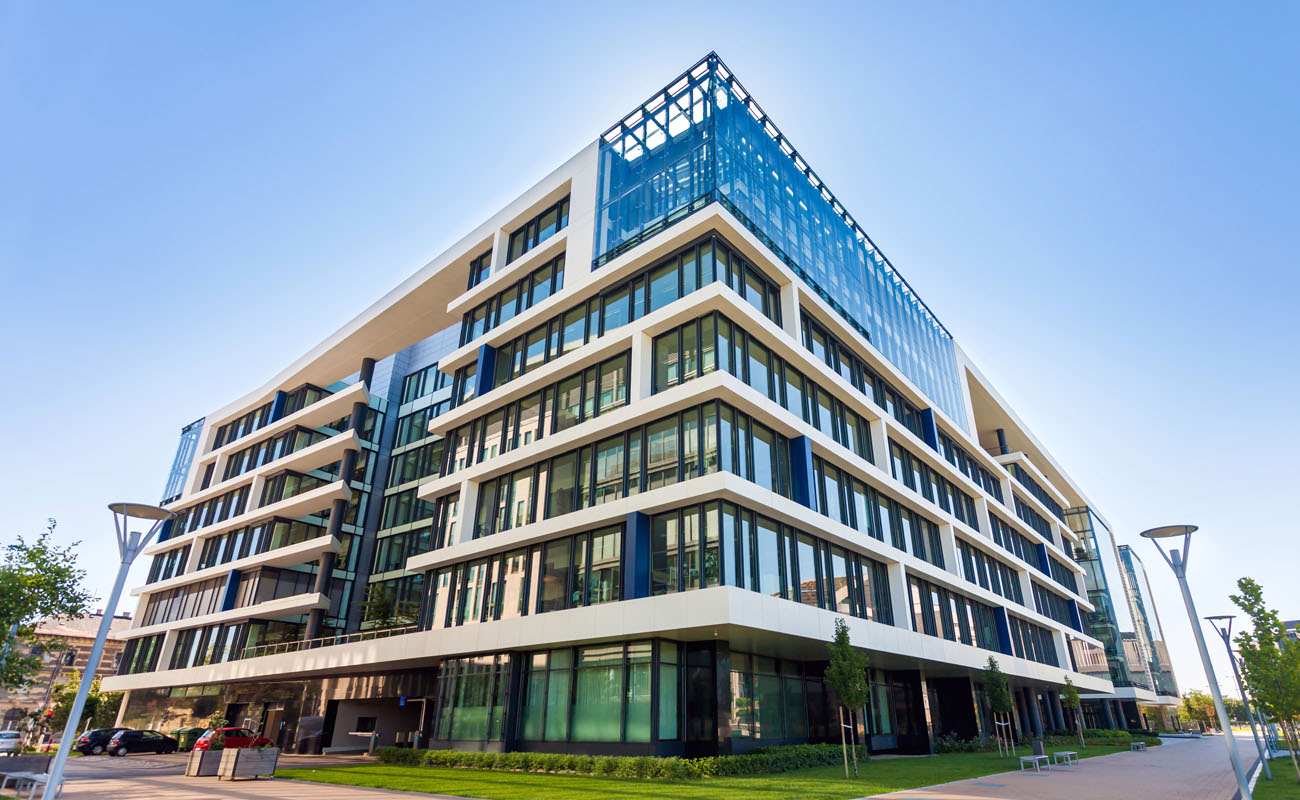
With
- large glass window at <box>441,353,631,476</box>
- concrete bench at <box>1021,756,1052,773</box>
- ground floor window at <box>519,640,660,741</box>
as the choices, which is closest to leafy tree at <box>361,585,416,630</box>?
large glass window at <box>441,353,631,476</box>

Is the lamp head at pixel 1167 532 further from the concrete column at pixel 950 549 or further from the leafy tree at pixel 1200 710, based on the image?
the leafy tree at pixel 1200 710

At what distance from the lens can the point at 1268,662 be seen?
24781 millimetres

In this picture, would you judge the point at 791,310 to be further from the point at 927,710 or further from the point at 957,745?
the point at 957,745

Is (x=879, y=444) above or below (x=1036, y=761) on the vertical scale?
above

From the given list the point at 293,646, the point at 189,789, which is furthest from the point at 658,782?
the point at 293,646

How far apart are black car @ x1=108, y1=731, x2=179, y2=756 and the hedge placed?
24979 mm

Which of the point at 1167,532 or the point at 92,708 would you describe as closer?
the point at 1167,532

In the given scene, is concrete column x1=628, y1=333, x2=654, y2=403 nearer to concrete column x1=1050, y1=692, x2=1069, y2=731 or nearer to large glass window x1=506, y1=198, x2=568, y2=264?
large glass window x1=506, y1=198, x2=568, y2=264

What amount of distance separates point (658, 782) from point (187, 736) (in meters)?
42.5

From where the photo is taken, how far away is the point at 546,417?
32.5 meters

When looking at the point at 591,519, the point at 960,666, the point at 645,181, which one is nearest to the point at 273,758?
the point at 591,519

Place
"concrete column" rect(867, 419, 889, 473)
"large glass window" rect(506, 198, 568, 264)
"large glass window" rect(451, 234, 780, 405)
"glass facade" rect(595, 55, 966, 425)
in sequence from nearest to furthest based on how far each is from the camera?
"large glass window" rect(451, 234, 780, 405)
"glass facade" rect(595, 55, 966, 425)
"concrete column" rect(867, 419, 889, 473)
"large glass window" rect(506, 198, 568, 264)

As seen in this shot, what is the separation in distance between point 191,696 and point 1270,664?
6109 cm

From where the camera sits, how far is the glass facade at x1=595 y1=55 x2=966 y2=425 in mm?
31078
